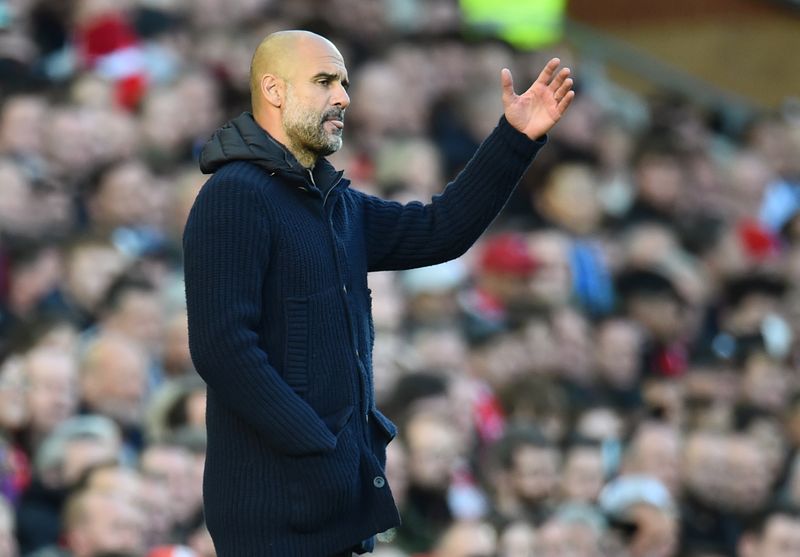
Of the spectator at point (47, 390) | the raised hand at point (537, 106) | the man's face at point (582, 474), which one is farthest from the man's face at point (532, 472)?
the raised hand at point (537, 106)

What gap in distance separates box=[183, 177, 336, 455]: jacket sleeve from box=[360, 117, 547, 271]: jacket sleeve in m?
A: 0.41

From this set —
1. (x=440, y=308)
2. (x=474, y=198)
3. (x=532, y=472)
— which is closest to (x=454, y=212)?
(x=474, y=198)

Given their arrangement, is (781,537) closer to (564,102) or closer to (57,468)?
(57,468)

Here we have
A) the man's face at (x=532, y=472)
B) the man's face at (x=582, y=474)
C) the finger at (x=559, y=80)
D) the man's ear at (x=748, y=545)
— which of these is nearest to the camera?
the finger at (x=559, y=80)

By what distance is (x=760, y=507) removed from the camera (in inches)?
306

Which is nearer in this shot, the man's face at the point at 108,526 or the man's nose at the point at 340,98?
the man's nose at the point at 340,98

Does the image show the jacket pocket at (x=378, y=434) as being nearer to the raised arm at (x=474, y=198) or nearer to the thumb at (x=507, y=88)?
the raised arm at (x=474, y=198)

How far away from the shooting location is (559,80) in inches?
155

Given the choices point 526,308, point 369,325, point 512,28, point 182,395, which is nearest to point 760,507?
point 526,308

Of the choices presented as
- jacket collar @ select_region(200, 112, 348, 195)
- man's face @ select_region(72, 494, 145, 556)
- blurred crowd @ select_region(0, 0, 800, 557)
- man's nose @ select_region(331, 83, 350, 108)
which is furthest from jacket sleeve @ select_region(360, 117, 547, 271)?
man's face @ select_region(72, 494, 145, 556)

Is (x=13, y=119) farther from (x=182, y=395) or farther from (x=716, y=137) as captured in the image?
(x=716, y=137)

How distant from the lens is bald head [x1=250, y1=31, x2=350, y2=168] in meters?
3.68

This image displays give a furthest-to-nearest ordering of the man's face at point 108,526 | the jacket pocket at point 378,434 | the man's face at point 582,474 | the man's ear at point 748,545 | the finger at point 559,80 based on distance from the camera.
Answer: the man's ear at point 748,545 → the man's face at point 582,474 → the man's face at point 108,526 → the finger at point 559,80 → the jacket pocket at point 378,434

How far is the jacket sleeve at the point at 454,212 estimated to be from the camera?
3.94m
